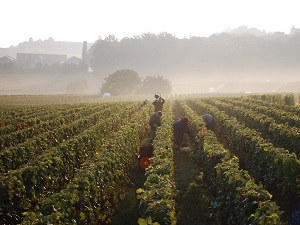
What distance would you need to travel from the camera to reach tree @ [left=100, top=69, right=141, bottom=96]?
3214 inches

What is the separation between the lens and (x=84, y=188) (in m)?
8.60

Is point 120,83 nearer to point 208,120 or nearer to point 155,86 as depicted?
point 155,86

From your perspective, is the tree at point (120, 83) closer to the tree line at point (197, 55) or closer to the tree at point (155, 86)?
the tree at point (155, 86)

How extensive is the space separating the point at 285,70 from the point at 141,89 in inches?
2127

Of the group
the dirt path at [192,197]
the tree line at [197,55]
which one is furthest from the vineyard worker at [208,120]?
the tree line at [197,55]

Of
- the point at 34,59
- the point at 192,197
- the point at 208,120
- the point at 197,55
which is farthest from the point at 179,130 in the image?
the point at 34,59

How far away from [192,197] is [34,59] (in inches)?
5314

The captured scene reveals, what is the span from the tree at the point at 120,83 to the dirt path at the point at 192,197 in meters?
67.4

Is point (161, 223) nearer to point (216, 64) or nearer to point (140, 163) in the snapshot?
point (140, 163)

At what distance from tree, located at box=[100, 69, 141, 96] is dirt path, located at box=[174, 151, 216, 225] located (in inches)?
2652

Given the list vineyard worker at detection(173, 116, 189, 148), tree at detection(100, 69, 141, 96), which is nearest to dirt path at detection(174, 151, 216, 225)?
vineyard worker at detection(173, 116, 189, 148)

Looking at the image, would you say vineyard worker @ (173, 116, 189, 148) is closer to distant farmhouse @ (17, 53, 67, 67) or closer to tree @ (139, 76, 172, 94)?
tree @ (139, 76, 172, 94)

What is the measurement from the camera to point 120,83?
82.6 meters

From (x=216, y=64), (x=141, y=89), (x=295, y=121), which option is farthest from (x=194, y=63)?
(x=295, y=121)
